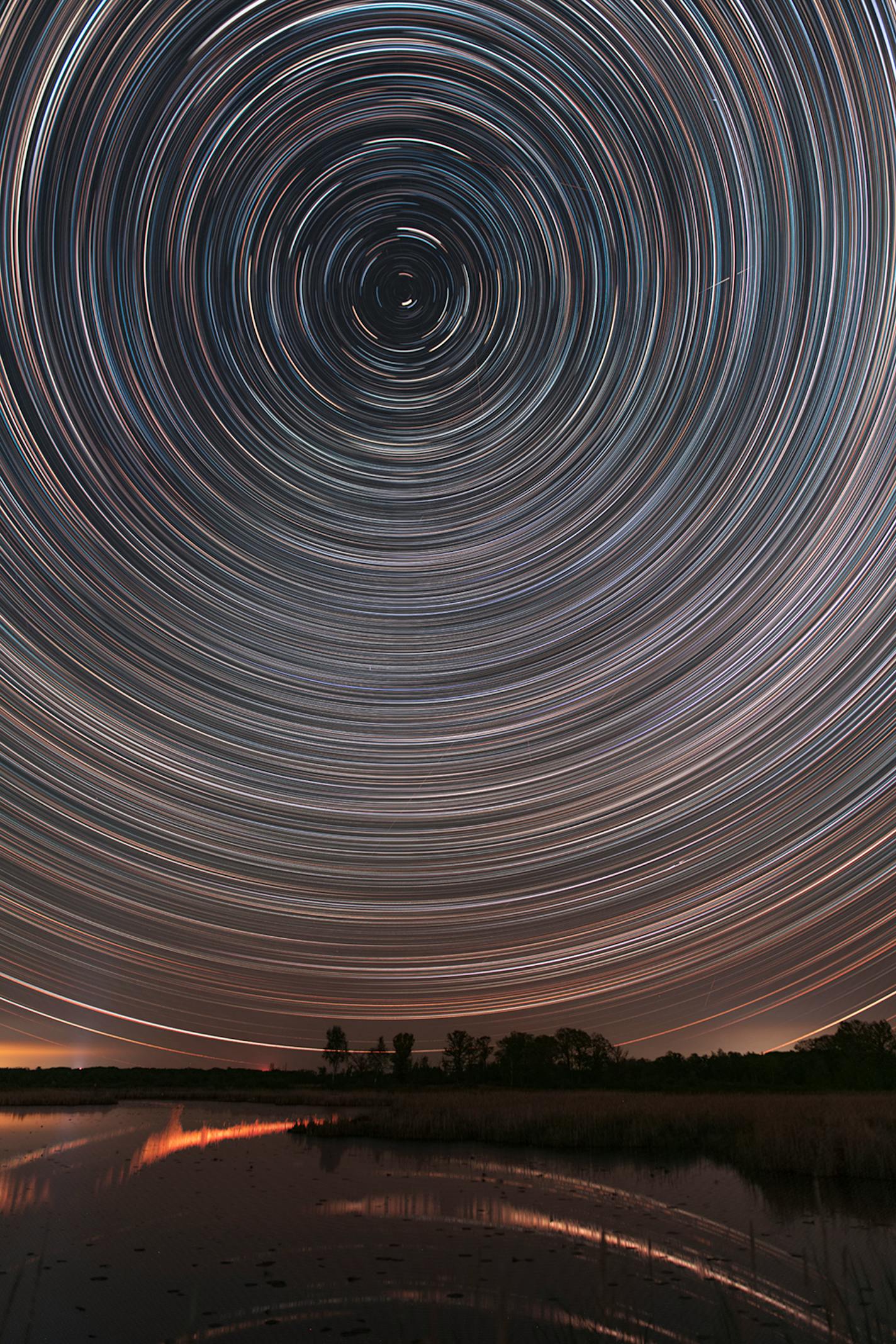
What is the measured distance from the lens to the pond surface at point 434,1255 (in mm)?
6609

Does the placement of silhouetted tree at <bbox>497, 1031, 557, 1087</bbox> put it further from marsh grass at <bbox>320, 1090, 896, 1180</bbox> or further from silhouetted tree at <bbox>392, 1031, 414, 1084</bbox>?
marsh grass at <bbox>320, 1090, 896, 1180</bbox>

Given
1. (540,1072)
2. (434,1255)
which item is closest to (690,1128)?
(434,1255)

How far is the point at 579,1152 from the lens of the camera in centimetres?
1920

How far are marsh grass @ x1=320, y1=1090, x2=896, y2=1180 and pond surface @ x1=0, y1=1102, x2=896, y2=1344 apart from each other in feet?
4.83

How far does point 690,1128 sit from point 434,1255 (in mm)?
14886

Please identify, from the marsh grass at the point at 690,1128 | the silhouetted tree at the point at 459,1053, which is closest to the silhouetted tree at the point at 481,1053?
the silhouetted tree at the point at 459,1053

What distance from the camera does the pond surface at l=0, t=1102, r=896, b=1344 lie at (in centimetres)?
661

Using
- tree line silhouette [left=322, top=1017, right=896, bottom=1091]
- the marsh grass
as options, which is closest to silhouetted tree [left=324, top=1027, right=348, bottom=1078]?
tree line silhouette [left=322, top=1017, right=896, bottom=1091]

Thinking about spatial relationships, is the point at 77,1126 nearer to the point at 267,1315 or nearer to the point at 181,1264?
the point at 181,1264

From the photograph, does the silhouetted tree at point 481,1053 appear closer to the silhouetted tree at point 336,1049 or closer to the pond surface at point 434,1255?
the silhouetted tree at point 336,1049

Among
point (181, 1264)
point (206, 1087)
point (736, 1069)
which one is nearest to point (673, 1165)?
point (181, 1264)

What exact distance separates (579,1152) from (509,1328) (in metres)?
14.1

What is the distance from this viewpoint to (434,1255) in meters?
8.89

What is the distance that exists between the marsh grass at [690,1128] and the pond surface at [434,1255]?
4.83 ft
